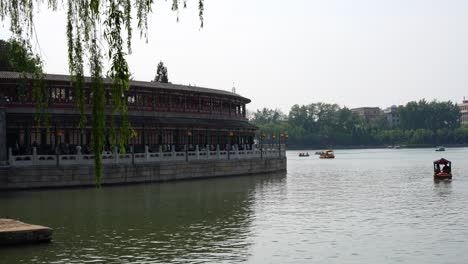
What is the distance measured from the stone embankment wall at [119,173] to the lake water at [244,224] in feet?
4.66

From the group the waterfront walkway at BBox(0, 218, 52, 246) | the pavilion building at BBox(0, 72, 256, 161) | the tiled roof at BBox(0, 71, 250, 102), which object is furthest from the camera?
the tiled roof at BBox(0, 71, 250, 102)

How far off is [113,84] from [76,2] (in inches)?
94.9

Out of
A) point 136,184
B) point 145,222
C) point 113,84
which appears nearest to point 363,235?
point 145,222

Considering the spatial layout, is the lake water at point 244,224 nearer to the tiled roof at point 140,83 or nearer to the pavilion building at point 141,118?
the pavilion building at point 141,118

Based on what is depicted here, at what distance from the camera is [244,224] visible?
2534 centimetres

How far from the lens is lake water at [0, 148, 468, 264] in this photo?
1891 centimetres

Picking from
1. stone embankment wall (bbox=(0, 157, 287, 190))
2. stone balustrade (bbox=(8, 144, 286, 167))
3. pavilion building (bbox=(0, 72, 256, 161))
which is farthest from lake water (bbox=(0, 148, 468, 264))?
pavilion building (bbox=(0, 72, 256, 161))

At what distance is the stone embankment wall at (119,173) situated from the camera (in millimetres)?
39625

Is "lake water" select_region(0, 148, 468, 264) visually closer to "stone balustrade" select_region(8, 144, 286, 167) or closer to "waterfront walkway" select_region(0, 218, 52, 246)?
"waterfront walkway" select_region(0, 218, 52, 246)

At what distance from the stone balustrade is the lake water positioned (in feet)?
7.95

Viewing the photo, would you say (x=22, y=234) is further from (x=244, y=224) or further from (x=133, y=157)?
(x=133, y=157)

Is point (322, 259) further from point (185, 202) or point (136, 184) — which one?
point (136, 184)

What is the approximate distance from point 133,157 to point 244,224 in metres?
21.1

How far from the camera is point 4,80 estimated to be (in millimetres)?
44156
